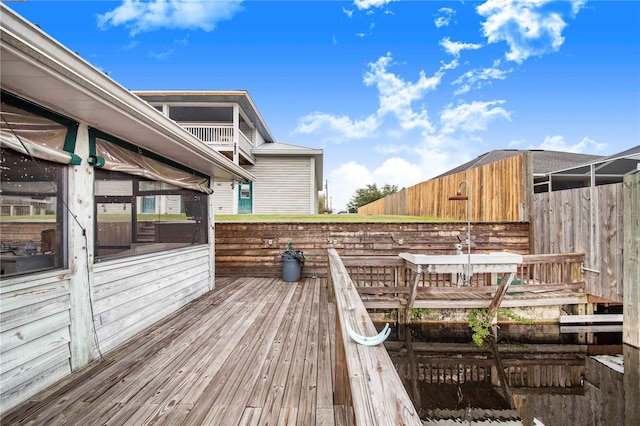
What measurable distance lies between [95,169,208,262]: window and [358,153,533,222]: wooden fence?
688 cm

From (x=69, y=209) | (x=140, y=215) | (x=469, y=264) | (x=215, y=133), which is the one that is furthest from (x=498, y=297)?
(x=215, y=133)

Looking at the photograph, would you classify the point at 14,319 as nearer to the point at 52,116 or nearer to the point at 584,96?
the point at 52,116

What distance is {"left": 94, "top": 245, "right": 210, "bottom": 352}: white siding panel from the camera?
9.11 feet

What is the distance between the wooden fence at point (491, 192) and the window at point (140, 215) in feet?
22.6

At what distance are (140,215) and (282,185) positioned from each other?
8102 millimetres

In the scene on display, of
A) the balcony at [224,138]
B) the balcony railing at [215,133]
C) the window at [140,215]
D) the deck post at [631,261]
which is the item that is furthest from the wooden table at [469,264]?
the balcony railing at [215,133]

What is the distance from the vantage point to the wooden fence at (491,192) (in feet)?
20.0

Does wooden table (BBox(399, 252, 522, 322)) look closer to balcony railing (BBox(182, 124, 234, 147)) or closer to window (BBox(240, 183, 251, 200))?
window (BBox(240, 183, 251, 200))

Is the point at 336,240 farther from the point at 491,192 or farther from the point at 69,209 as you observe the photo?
the point at 69,209

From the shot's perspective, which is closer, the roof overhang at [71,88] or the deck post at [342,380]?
the deck post at [342,380]

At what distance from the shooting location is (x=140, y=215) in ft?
11.4

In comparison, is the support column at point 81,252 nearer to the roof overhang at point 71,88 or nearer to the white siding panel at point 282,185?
the roof overhang at point 71,88

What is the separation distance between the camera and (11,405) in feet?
6.33

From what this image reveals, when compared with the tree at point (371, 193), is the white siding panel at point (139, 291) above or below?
below
